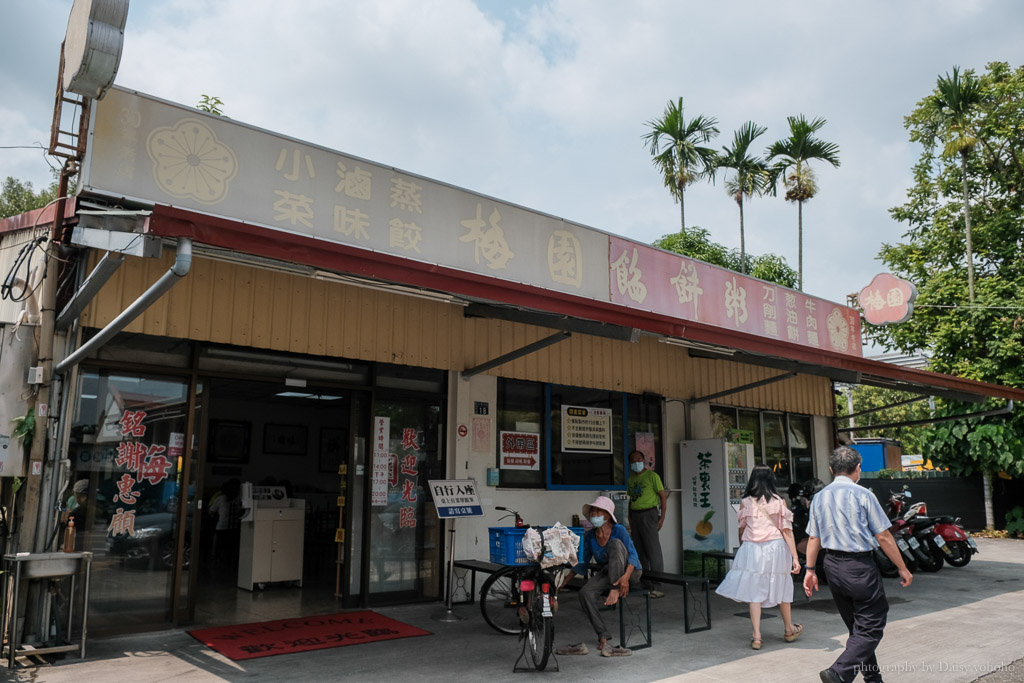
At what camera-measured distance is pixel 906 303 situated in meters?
13.5

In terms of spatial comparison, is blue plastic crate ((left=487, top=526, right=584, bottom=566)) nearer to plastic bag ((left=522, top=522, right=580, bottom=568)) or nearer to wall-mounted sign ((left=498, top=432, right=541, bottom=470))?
plastic bag ((left=522, top=522, right=580, bottom=568))

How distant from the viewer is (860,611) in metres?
4.64

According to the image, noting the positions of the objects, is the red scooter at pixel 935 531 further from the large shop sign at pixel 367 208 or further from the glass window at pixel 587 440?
the glass window at pixel 587 440

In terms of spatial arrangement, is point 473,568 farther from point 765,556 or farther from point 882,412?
point 882,412

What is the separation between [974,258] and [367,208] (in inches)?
744

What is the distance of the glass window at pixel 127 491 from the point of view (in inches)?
246

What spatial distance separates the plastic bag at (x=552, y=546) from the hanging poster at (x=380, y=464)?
2.60 m

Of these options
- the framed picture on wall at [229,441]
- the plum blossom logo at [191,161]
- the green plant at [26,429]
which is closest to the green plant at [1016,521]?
the framed picture on wall at [229,441]

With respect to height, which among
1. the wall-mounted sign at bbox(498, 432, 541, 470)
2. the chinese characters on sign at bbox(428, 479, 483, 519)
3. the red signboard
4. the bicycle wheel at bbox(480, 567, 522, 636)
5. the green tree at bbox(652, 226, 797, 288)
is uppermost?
the green tree at bbox(652, 226, 797, 288)

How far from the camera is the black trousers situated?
14.9ft

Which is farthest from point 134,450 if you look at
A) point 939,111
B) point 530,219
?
point 939,111

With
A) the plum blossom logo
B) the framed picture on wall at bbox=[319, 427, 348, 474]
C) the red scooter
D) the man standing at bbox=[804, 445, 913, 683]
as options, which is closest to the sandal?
the man standing at bbox=[804, 445, 913, 683]

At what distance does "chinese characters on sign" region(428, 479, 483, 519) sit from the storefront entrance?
0.50m

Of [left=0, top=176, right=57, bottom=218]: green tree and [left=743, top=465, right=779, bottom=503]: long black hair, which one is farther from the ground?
[left=0, top=176, right=57, bottom=218]: green tree
